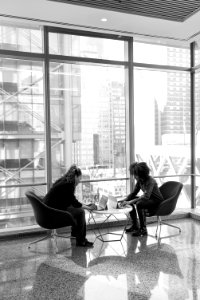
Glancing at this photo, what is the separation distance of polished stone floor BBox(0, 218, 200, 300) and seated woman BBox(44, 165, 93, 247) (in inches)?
7.7

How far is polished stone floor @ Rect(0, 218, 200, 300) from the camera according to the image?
9.57ft

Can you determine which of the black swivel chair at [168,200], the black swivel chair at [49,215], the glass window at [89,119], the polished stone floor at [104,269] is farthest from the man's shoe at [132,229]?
the black swivel chair at [49,215]

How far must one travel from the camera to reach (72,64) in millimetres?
5387

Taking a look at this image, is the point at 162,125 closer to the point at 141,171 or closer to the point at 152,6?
the point at 141,171

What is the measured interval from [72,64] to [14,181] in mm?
2316

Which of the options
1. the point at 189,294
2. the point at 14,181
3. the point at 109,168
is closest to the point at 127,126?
the point at 109,168

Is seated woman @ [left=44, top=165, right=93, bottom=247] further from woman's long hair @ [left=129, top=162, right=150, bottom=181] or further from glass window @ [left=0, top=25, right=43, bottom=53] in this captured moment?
glass window @ [left=0, top=25, right=43, bottom=53]

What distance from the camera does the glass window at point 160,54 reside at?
569cm

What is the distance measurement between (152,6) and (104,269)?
139 inches

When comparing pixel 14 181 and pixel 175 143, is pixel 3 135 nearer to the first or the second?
pixel 14 181

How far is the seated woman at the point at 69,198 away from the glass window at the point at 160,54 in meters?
2.73

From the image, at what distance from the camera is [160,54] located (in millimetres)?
5879

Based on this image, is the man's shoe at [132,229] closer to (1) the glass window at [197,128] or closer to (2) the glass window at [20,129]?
(2) the glass window at [20,129]

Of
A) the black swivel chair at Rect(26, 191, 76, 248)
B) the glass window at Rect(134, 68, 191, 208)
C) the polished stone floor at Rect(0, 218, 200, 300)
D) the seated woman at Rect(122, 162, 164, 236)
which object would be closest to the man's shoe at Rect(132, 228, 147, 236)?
the seated woman at Rect(122, 162, 164, 236)
